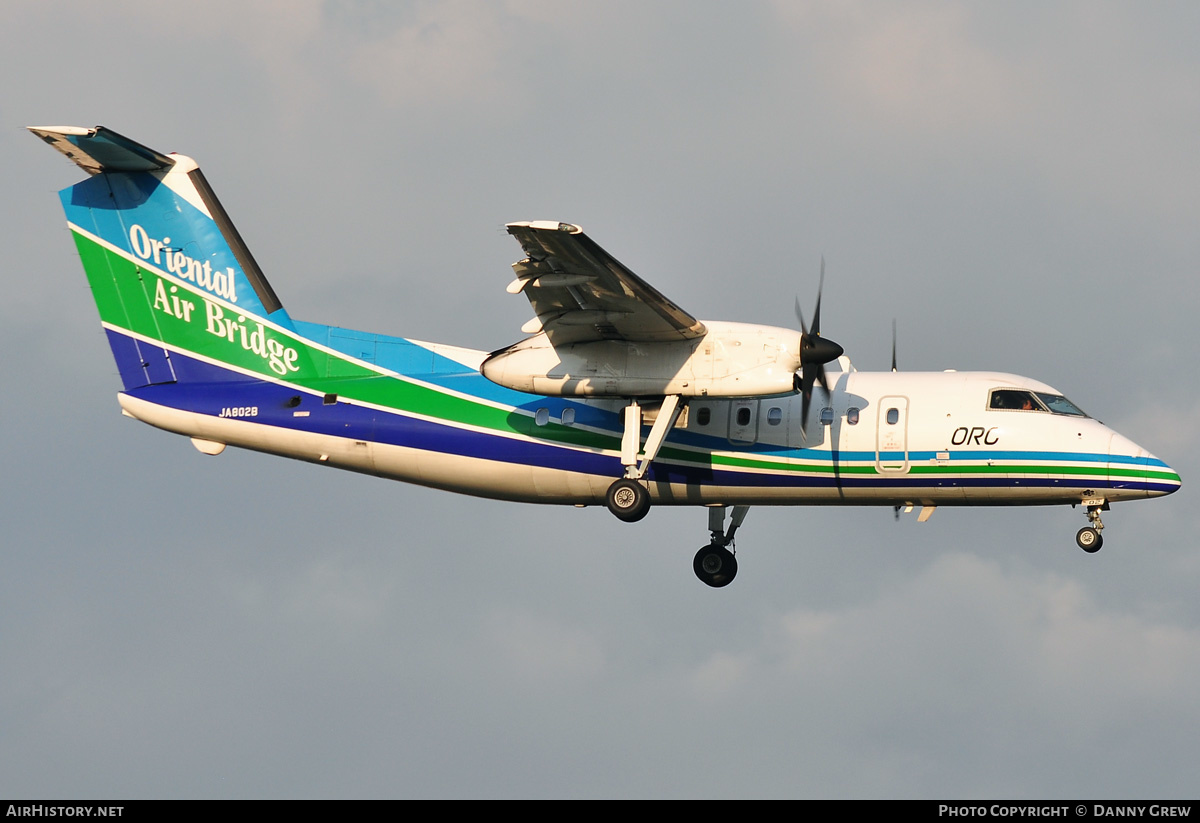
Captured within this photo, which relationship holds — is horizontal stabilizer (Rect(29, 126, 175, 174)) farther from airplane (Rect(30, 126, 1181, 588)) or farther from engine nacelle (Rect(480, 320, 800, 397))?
engine nacelle (Rect(480, 320, 800, 397))

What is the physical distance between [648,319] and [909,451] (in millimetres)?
4149

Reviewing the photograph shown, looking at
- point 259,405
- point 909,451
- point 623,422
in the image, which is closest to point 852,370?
point 909,451

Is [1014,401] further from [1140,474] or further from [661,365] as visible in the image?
[661,365]

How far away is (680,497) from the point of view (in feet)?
79.4

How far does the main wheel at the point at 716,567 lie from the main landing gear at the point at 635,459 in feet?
10.1

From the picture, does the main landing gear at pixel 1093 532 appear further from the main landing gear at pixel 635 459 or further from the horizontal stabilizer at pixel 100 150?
the horizontal stabilizer at pixel 100 150

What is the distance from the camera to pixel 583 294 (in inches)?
877

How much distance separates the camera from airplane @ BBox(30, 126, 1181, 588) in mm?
22750

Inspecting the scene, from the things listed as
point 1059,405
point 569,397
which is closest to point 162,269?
point 569,397

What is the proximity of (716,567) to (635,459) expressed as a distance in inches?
147

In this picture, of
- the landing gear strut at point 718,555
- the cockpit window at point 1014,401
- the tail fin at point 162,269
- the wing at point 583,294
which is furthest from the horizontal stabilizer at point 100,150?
the cockpit window at point 1014,401

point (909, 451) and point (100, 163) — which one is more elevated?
point (100, 163)
